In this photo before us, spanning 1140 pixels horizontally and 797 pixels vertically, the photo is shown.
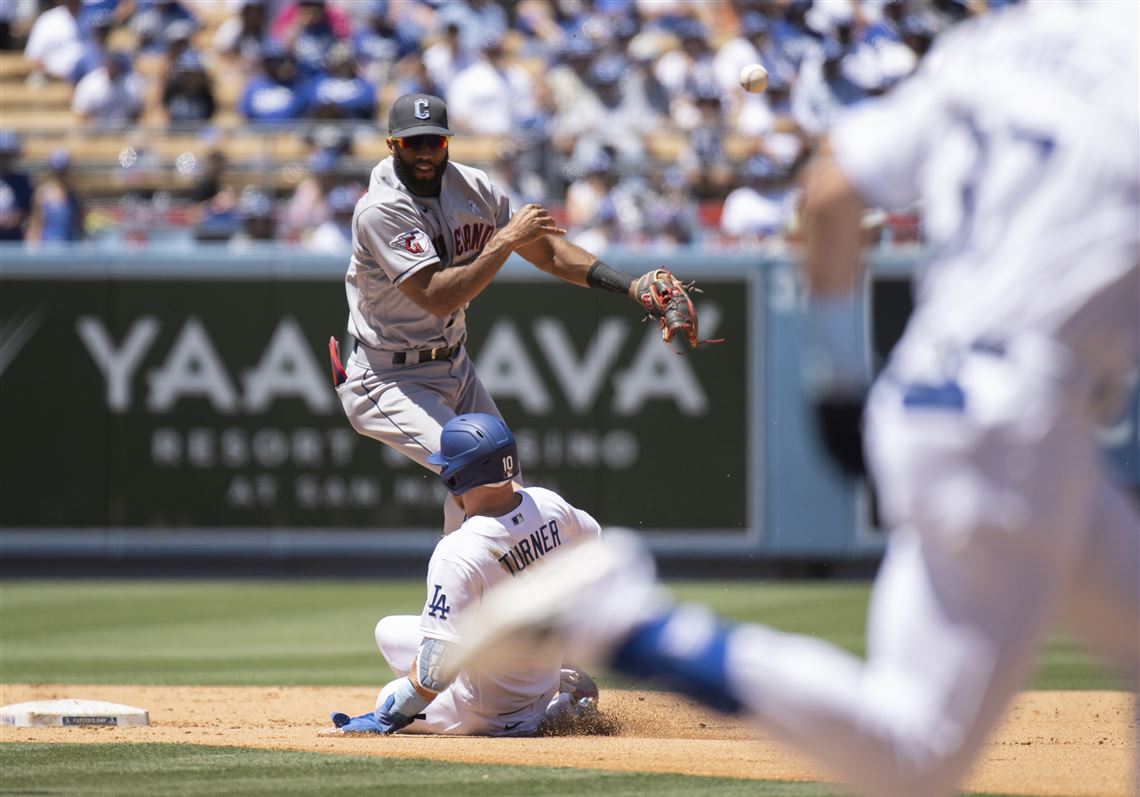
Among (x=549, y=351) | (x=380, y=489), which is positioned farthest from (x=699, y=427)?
(x=380, y=489)

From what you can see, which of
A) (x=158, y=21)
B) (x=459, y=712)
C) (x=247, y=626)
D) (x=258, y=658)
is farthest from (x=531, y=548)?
(x=158, y=21)

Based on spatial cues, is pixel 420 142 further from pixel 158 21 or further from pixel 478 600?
pixel 158 21

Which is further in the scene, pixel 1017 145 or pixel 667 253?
pixel 667 253

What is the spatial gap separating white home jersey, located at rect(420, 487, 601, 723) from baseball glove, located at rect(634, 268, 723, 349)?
743 mm

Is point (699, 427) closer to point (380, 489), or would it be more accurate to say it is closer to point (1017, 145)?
point (380, 489)

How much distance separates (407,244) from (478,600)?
1486 millimetres

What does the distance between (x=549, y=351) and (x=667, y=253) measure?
1089mm

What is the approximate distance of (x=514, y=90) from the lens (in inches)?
590

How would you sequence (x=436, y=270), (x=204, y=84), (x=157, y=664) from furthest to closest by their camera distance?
1. (x=204, y=84)
2. (x=157, y=664)
3. (x=436, y=270)

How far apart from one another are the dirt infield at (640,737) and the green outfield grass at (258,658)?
254 mm

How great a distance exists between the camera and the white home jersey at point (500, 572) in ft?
18.3

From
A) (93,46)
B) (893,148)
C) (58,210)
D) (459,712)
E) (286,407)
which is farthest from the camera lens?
(93,46)

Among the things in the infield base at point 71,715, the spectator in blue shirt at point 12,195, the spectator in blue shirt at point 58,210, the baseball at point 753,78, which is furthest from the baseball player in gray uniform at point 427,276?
the spectator in blue shirt at point 12,195

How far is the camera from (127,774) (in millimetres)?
5105
